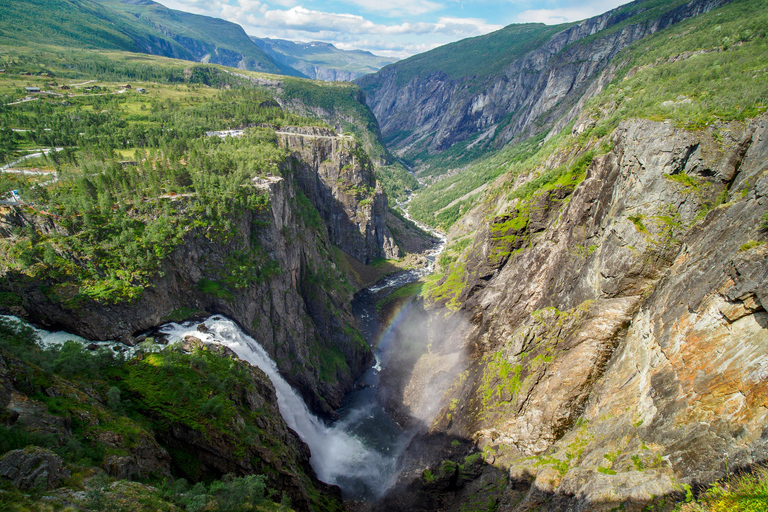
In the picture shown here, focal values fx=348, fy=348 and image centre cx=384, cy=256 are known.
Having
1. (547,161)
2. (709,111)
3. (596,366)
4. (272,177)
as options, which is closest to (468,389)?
(596,366)

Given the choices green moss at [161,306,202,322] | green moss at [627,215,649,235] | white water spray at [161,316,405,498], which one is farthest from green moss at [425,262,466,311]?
green moss at [161,306,202,322]

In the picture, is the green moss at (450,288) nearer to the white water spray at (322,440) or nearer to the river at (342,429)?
the river at (342,429)

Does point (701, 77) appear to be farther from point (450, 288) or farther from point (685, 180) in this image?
point (450, 288)

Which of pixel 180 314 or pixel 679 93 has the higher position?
pixel 679 93

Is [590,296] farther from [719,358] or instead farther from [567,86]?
[567,86]

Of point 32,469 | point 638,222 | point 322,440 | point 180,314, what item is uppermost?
point 638,222

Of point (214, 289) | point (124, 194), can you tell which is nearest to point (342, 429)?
point (214, 289)

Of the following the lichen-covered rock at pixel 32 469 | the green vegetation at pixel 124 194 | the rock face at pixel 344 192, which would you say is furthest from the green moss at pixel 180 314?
the rock face at pixel 344 192
